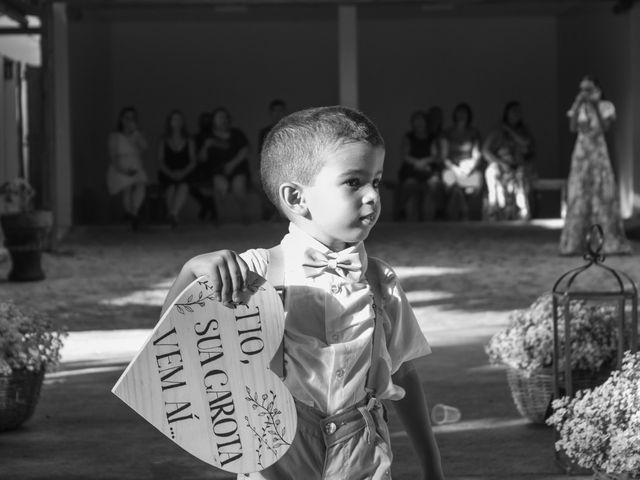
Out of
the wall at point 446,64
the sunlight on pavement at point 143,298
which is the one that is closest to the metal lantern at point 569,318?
the sunlight on pavement at point 143,298

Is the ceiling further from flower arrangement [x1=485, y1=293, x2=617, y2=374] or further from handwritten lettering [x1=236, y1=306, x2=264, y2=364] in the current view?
handwritten lettering [x1=236, y1=306, x2=264, y2=364]

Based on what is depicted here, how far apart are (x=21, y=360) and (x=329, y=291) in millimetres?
3196

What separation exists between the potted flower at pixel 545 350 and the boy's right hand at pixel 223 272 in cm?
301

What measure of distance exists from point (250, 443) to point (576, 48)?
17727mm

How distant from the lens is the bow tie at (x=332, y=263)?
8.30ft

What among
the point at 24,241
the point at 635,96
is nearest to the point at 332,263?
the point at 24,241

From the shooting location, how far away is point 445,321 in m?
9.03

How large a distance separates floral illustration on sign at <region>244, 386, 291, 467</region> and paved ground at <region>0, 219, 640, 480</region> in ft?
8.23

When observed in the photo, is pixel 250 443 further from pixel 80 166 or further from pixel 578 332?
pixel 80 166

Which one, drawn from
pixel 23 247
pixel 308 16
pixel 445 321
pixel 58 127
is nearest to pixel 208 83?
pixel 308 16

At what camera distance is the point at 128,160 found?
16453 mm

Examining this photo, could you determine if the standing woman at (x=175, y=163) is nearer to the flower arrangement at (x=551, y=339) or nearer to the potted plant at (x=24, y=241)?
the potted plant at (x=24, y=241)

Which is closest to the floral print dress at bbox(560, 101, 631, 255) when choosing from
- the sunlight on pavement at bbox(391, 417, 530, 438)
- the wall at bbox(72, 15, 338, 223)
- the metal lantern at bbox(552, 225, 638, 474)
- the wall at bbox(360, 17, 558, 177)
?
the sunlight on pavement at bbox(391, 417, 530, 438)

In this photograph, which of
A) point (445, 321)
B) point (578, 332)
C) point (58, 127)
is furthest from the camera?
point (58, 127)
